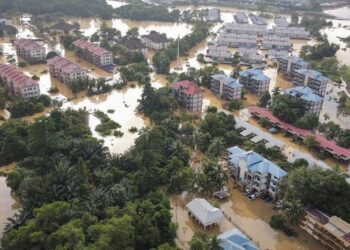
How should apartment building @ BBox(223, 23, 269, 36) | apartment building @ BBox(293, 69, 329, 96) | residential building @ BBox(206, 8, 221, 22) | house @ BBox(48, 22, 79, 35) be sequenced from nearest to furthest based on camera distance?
apartment building @ BBox(293, 69, 329, 96) → house @ BBox(48, 22, 79, 35) → apartment building @ BBox(223, 23, 269, 36) → residential building @ BBox(206, 8, 221, 22)

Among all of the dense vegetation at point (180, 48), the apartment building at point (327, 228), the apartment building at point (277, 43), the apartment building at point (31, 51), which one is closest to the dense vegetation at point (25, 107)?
the apartment building at point (31, 51)

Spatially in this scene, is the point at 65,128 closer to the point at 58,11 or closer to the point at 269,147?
the point at 269,147

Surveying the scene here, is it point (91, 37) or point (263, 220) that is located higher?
point (91, 37)

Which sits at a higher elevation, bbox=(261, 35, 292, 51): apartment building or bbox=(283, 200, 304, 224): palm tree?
bbox=(261, 35, 292, 51): apartment building

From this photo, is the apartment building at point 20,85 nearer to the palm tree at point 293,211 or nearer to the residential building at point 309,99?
the residential building at point 309,99

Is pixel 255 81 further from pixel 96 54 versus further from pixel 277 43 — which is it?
pixel 277 43

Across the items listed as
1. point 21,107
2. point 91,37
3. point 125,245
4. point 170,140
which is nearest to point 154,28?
point 91,37

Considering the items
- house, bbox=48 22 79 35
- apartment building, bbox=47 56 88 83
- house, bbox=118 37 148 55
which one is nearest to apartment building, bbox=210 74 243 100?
apartment building, bbox=47 56 88 83

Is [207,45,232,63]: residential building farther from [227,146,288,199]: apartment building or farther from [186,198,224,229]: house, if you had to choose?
[186,198,224,229]: house
